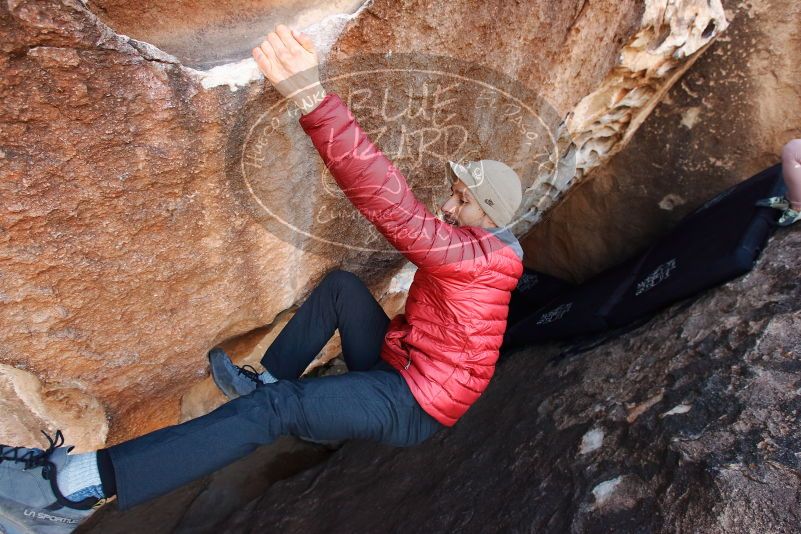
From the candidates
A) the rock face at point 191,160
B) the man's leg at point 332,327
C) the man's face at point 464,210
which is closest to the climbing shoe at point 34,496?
the rock face at point 191,160

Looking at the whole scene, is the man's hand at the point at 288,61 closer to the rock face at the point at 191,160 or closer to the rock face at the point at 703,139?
the rock face at the point at 191,160

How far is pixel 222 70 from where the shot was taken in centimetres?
138

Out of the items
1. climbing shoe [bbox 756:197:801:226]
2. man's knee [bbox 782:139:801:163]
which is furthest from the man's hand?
climbing shoe [bbox 756:197:801:226]

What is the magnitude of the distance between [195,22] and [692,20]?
174 cm

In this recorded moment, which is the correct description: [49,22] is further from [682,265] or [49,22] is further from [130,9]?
[682,265]

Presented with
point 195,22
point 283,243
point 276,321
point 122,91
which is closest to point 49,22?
point 122,91

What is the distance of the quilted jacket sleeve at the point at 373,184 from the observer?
1331 mm

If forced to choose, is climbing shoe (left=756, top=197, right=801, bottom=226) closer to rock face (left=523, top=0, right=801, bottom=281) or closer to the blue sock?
rock face (left=523, top=0, right=801, bottom=281)

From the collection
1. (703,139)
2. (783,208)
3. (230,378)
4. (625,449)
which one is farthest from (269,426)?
(703,139)

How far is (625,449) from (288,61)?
1.45 meters

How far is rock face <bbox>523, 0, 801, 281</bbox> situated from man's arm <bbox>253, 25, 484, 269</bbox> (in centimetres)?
184

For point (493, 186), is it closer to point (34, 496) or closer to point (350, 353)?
point (350, 353)

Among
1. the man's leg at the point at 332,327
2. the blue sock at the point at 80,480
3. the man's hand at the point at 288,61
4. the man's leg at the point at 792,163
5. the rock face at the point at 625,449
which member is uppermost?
the man's hand at the point at 288,61

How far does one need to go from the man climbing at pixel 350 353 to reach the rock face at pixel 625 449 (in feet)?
1.29
